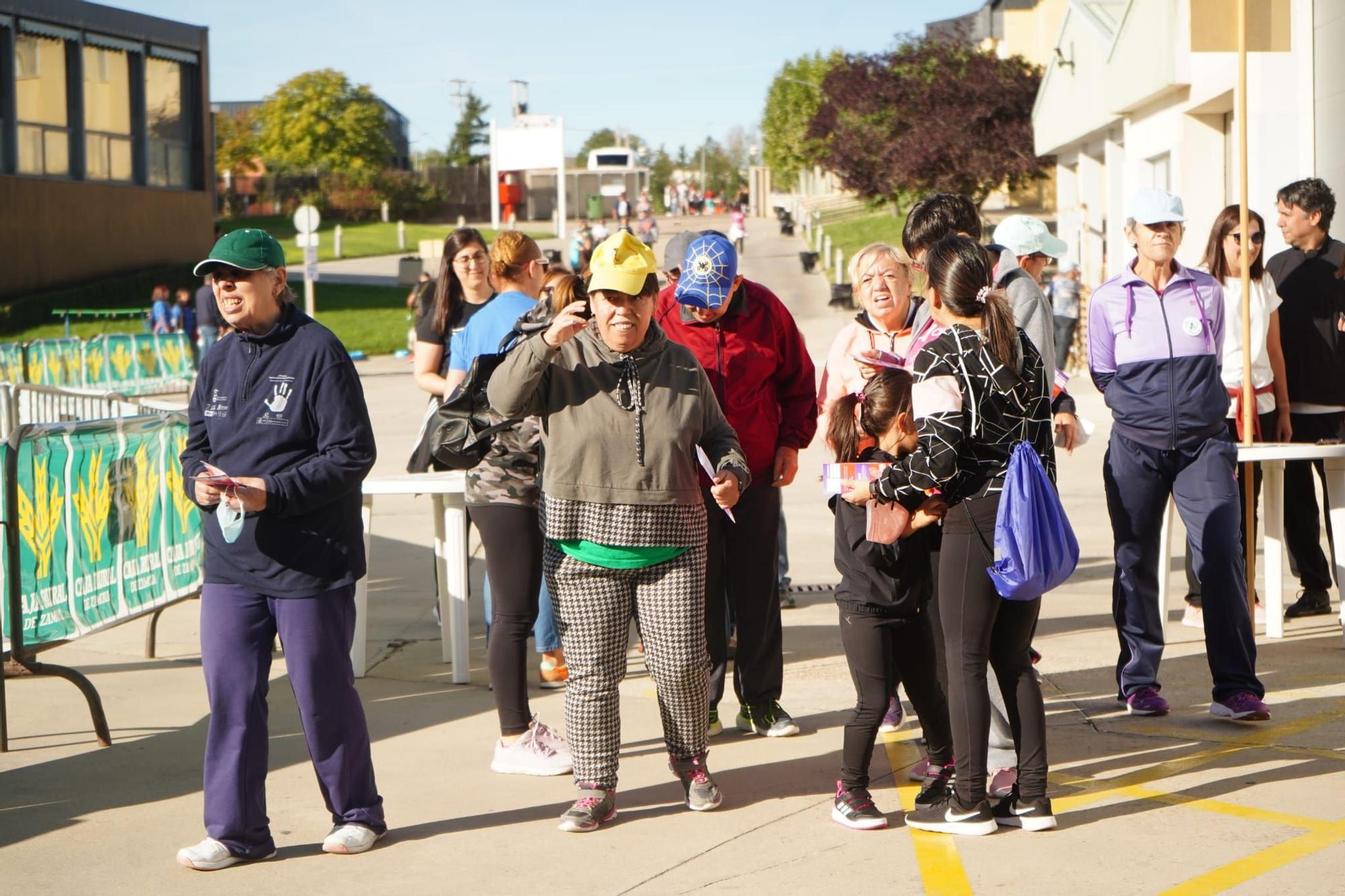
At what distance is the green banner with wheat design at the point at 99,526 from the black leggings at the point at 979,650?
3.79 metres

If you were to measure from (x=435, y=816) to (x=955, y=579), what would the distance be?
80.5 inches

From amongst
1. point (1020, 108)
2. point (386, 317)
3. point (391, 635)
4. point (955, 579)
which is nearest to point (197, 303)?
point (386, 317)

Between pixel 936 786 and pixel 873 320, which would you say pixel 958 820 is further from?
pixel 873 320

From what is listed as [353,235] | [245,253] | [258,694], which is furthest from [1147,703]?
[353,235]

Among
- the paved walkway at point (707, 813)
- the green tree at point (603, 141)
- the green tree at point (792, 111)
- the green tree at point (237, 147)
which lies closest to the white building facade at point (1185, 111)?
the paved walkway at point (707, 813)

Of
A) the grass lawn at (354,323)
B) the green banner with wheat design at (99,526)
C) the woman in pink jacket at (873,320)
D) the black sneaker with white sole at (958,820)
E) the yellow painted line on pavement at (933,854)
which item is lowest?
the yellow painted line on pavement at (933,854)

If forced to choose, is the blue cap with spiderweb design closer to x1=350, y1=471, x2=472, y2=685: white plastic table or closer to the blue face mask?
x1=350, y1=471, x2=472, y2=685: white plastic table

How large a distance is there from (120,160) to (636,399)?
37008 millimetres

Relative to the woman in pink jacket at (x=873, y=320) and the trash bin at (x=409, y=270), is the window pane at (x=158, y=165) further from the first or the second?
the woman in pink jacket at (x=873, y=320)

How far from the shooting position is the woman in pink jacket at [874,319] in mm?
5766

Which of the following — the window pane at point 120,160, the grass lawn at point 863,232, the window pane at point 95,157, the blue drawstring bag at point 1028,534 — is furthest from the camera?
the grass lawn at point 863,232

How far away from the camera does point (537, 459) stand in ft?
18.7

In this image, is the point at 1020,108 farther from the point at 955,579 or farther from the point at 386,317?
the point at 955,579

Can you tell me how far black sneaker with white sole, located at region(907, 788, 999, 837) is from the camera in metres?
4.77
